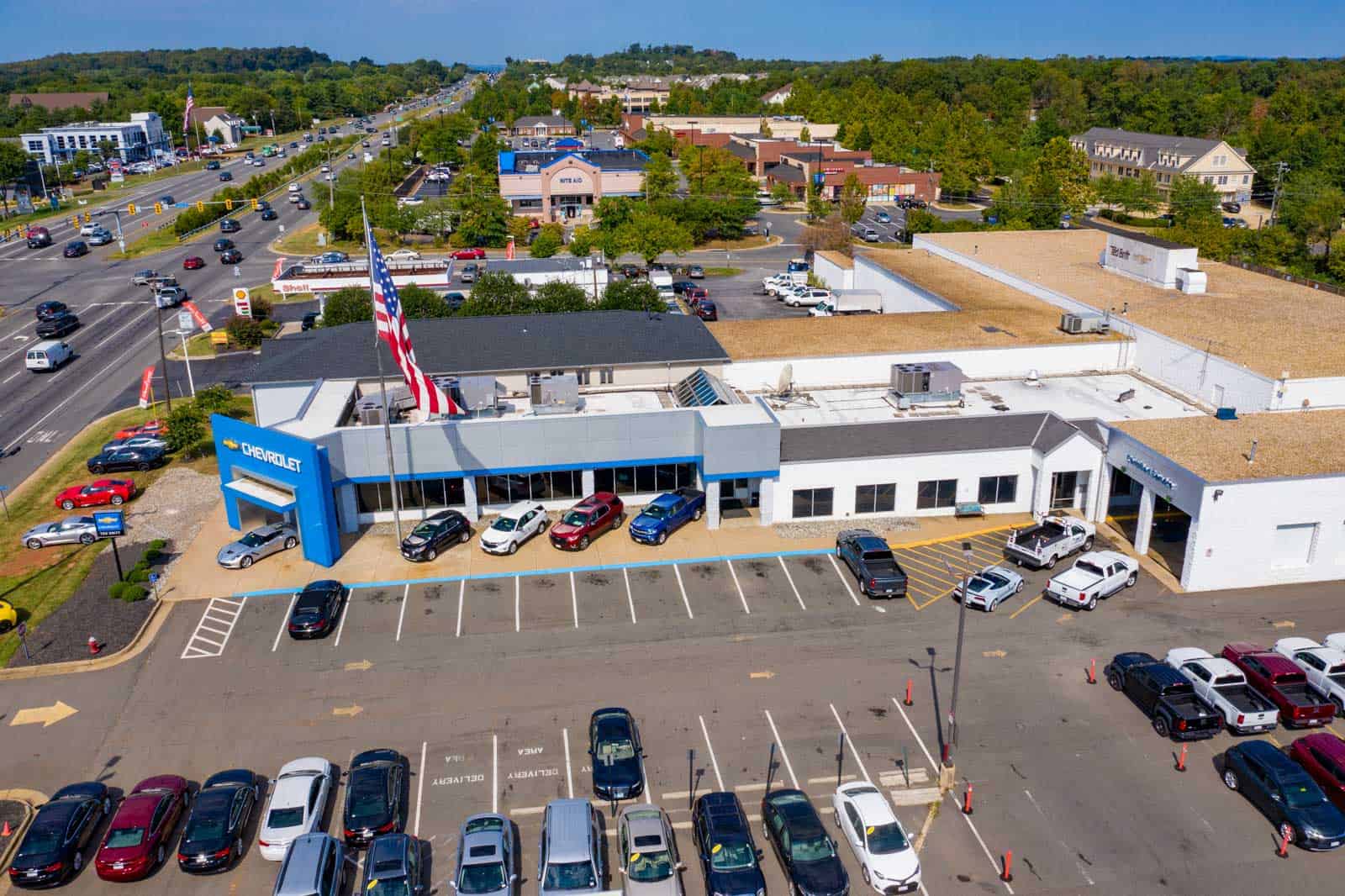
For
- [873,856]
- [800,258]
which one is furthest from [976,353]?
[800,258]

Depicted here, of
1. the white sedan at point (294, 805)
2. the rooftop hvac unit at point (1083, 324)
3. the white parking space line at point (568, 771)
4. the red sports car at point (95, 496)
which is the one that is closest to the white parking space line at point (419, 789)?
the white sedan at point (294, 805)

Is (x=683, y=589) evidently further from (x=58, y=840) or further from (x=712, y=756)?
(x=58, y=840)

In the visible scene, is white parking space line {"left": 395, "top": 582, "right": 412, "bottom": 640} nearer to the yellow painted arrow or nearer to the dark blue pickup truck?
the dark blue pickup truck

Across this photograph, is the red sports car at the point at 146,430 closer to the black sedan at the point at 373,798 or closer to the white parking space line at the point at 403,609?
the white parking space line at the point at 403,609

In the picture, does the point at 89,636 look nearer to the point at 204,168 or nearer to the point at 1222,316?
the point at 1222,316

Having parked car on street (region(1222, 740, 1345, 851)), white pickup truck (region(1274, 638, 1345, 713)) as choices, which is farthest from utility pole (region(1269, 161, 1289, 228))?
parked car on street (region(1222, 740, 1345, 851))

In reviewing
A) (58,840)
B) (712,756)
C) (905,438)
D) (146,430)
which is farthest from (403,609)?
(146,430)
